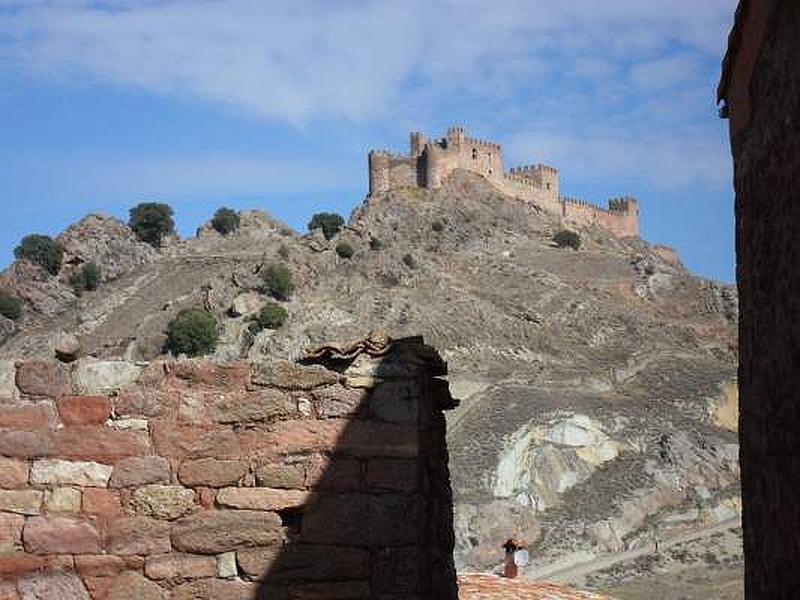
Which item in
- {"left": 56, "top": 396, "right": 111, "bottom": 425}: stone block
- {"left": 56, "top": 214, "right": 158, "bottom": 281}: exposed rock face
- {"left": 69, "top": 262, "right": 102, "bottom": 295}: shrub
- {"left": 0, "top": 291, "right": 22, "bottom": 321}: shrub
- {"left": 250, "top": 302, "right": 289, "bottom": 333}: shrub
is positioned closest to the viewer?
{"left": 56, "top": 396, "right": 111, "bottom": 425}: stone block

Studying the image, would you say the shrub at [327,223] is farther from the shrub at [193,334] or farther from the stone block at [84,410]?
the stone block at [84,410]

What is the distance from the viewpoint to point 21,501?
6.42 meters

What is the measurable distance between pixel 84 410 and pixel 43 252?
88.5 m

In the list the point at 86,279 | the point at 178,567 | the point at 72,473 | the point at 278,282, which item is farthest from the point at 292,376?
the point at 86,279

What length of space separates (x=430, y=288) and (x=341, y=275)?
6273mm

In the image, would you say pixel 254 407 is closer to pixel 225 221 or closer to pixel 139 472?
pixel 139 472

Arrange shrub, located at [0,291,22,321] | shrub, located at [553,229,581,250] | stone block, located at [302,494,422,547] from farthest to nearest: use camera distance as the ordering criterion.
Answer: shrub, located at [553,229,581,250]
shrub, located at [0,291,22,321]
stone block, located at [302,494,422,547]

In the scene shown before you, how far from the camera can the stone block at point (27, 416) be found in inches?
256

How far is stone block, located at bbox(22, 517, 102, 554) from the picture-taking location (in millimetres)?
6375

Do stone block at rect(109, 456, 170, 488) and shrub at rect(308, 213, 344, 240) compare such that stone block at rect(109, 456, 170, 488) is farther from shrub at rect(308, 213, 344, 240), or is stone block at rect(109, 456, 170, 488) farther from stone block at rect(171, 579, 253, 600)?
shrub at rect(308, 213, 344, 240)

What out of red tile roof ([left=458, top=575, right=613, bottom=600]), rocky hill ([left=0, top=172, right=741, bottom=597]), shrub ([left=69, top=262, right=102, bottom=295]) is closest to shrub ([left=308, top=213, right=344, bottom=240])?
rocky hill ([left=0, top=172, right=741, bottom=597])

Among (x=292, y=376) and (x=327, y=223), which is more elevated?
(x=327, y=223)

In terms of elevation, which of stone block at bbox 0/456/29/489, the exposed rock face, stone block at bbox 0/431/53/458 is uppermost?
the exposed rock face

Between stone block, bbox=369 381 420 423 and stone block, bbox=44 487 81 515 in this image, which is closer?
stone block, bbox=44 487 81 515
